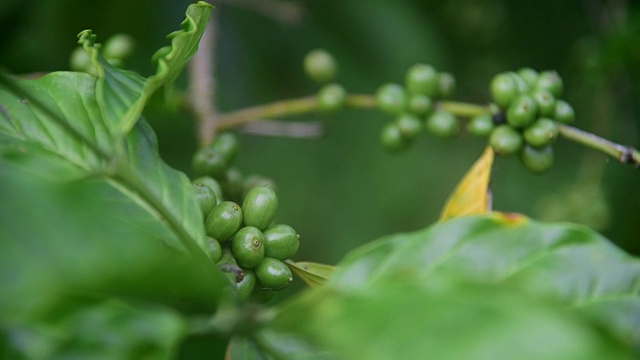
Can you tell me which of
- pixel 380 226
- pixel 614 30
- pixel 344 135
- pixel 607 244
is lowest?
pixel 380 226

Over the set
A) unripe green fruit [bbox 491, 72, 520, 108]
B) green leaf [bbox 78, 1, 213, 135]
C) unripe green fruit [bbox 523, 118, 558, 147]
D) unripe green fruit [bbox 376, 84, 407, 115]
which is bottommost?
green leaf [bbox 78, 1, 213, 135]

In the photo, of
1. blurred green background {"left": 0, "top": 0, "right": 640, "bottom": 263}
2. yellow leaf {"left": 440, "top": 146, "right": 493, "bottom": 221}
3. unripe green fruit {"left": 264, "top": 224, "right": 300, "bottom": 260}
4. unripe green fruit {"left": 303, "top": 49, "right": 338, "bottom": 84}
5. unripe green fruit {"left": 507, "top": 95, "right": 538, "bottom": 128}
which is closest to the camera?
unripe green fruit {"left": 264, "top": 224, "right": 300, "bottom": 260}

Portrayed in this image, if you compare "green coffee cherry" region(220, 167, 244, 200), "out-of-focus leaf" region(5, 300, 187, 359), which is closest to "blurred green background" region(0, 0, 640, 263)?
"green coffee cherry" region(220, 167, 244, 200)

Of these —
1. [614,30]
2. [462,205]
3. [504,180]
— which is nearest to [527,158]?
[462,205]

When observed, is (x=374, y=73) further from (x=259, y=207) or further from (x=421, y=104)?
(x=259, y=207)

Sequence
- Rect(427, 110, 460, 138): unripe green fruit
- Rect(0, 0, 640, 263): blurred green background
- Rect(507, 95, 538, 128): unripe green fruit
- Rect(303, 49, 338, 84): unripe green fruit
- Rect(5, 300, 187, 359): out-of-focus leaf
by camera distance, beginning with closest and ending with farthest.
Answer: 1. Rect(5, 300, 187, 359): out-of-focus leaf
2. Rect(507, 95, 538, 128): unripe green fruit
3. Rect(427, 110, 460, 138): unripe green fruit
4. Rect(303, 49, 338, 84): unripe green fruit
5. Rect(0, 0, 640, 263): blurred green background

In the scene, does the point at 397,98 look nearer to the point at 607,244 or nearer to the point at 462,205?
the point at 462,205

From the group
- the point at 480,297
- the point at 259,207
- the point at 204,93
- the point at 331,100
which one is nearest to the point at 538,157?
the point at 331,100

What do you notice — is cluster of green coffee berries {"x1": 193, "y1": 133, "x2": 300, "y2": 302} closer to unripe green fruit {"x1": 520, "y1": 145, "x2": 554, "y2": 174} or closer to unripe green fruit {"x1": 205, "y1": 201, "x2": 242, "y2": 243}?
unripe green fruit {"x1": 205, "y1": 201, "x2": 242, "y2": 243}
